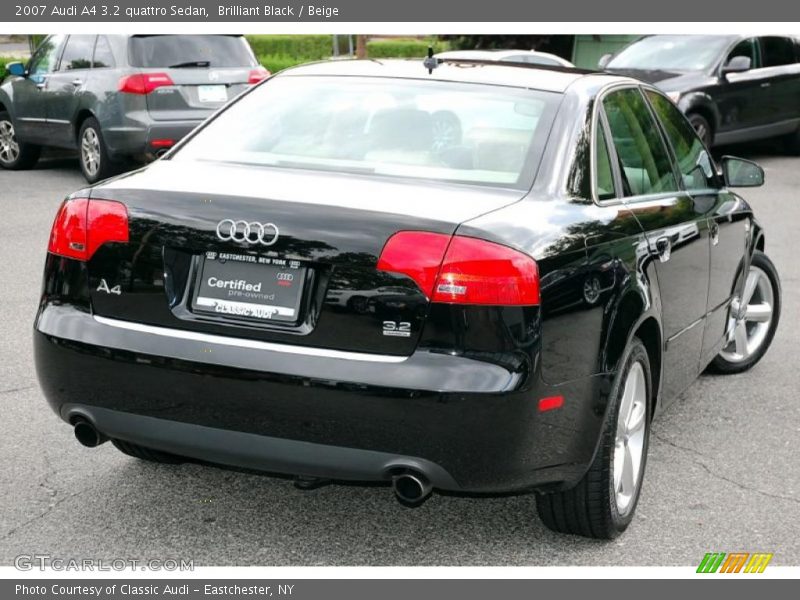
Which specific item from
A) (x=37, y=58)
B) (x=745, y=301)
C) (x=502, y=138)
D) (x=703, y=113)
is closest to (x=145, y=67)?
(x=37, y=58)

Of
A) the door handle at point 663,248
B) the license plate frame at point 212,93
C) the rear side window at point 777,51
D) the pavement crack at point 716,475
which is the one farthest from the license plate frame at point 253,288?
the rear side window at point 777,51

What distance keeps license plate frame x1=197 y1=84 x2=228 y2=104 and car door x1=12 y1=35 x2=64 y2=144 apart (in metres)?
2.15

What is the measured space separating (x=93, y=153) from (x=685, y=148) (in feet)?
29.3

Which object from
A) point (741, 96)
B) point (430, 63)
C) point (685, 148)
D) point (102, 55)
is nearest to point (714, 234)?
point (685, 148)

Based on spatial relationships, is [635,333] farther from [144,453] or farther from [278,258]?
[144,453]

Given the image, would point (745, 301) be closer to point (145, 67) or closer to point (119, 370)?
point (119, 370)

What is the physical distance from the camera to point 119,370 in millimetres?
3953

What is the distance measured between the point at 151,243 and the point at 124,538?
3.48 feet

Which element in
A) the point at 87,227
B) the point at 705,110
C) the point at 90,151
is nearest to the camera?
the point at 87,227

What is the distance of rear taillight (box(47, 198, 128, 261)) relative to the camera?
4031mm

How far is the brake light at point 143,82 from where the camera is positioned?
41.9ft

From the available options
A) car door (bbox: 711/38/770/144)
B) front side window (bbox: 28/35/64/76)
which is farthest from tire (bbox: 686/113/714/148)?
front side window (bbox: 28/35/64/76)

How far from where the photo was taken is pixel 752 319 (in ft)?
22.7

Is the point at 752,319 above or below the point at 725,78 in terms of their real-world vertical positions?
above
